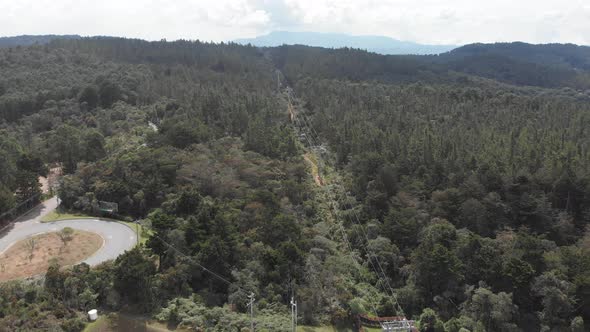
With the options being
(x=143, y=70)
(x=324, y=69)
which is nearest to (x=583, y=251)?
Answer: (x=143, y=70)

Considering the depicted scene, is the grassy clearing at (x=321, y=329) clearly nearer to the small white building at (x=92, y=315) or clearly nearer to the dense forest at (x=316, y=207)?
the dense forest at (x=316, y=207)

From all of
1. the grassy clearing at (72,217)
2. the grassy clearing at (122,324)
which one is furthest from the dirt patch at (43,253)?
the grassy clearing at (122,324)

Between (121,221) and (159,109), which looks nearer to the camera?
(121,221)

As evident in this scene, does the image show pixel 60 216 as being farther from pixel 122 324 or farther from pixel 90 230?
pixel 122 324

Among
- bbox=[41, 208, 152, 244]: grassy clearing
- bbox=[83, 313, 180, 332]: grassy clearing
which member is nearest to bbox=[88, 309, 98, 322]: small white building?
bbox=[83, 313, 180, 332]: grassy clearing

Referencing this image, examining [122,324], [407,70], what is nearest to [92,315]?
[122,324]

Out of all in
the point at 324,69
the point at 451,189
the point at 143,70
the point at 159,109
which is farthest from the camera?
the point at 324,69

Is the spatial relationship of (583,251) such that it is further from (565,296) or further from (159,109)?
(159,109)
